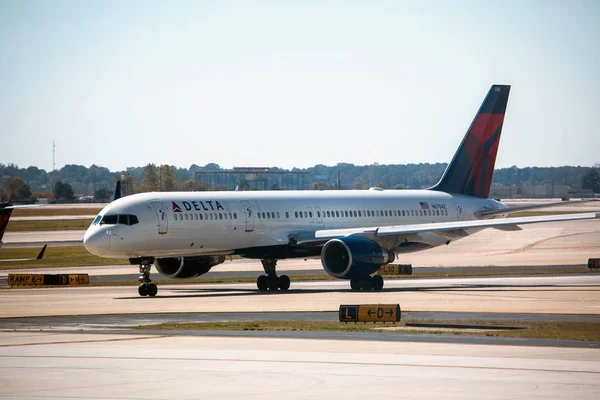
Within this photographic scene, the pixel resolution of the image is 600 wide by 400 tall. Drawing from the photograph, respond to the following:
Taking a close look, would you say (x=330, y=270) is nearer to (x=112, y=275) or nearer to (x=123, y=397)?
(x=112, y=275)

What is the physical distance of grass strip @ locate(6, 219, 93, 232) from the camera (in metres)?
126

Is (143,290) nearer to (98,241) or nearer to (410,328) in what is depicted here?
(98,241)

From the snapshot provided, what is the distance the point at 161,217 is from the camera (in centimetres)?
4641

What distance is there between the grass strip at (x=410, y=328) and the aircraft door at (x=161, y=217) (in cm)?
1441

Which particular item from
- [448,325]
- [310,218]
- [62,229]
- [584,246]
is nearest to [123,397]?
[448,325]

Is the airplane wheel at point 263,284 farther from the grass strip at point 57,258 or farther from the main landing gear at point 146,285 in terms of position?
the grass strip at point 57,258

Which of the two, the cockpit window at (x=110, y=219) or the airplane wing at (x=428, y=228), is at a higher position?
the cockpit window at (x=110, y=219)

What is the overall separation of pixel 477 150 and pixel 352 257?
1672 centimetres

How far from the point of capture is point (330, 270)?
4816 centimetres

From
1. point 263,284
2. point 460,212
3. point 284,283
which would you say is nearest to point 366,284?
point 284,283

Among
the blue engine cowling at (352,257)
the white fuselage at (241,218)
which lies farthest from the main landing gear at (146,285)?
the blue engine cowling at (352,257)

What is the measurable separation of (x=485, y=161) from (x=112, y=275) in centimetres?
2195

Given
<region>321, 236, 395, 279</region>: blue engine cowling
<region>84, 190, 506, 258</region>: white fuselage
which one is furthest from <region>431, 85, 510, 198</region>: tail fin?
<region>321, 236, 395, 279</region>: blue engine cowling

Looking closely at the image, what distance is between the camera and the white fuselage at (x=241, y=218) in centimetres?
4578
